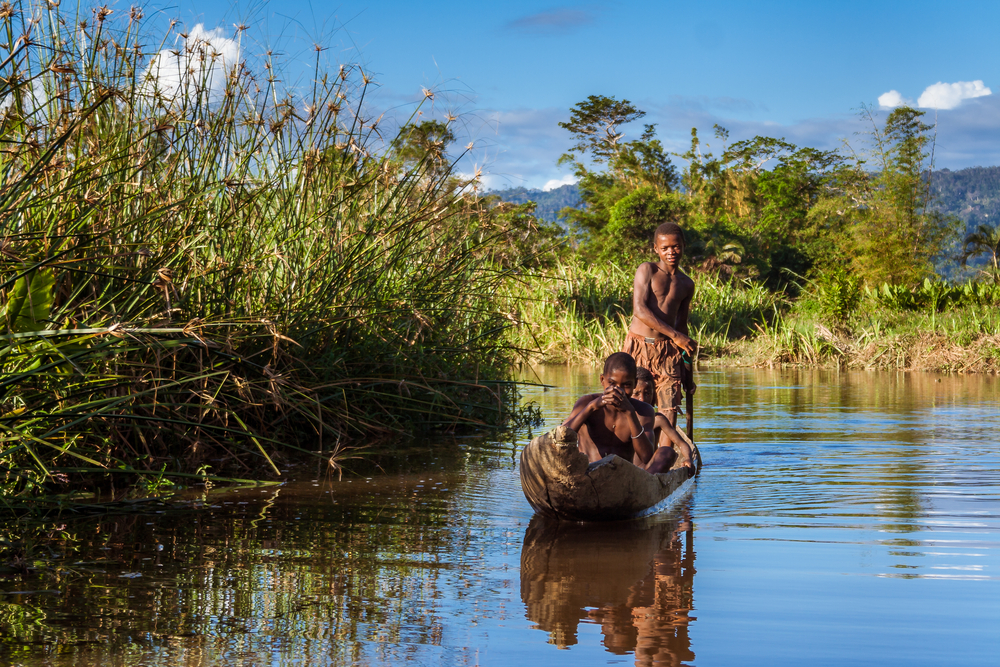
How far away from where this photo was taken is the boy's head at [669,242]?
23.7 feet

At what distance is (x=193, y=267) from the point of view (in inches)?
243

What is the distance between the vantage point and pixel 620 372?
5785 mm

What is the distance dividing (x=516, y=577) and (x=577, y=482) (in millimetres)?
978

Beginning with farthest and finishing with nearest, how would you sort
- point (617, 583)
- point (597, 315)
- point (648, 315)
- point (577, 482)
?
point (597, 315)
point (648, 315)
point (577, 482)
point (617, 583)

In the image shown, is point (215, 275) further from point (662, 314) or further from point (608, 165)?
point (608, 165)

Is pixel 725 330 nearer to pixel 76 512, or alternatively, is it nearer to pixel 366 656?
pixel 76 512

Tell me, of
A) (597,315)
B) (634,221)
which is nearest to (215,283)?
(597,315)

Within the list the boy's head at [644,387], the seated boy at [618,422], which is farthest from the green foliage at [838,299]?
the seated boy at [618,422]

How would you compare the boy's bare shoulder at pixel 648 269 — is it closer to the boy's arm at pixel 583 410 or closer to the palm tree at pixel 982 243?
the boy's arm at pixel 583 410

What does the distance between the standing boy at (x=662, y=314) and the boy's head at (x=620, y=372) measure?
1411 millimetres

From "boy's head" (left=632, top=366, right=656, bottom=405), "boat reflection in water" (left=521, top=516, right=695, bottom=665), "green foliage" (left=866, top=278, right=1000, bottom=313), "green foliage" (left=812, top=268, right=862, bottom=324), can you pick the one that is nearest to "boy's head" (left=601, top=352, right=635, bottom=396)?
"boat reflection in water" (left=521, top=516, right=695, bottom=665)

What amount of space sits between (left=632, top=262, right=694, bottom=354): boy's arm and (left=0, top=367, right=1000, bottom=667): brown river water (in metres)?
0.99

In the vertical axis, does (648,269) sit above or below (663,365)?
above

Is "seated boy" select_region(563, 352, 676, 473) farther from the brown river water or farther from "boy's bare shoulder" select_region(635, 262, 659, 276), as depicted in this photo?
"boy's bare shoulder" select_region(635, 262, 659, 276)
